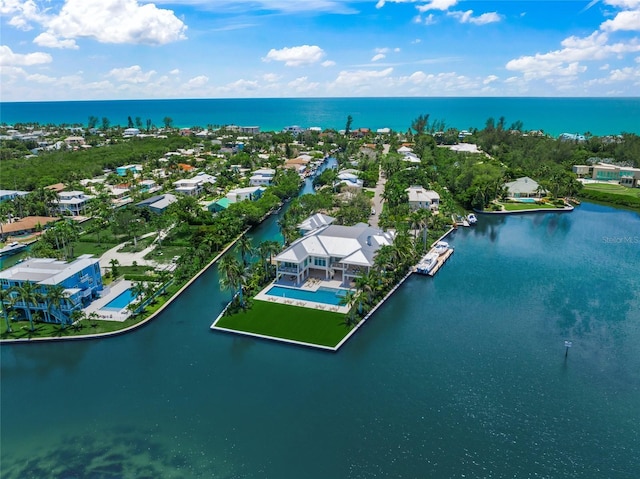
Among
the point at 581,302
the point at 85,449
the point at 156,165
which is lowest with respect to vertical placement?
the point at 85,449

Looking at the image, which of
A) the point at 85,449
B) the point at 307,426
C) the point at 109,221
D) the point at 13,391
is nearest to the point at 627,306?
the point at 307,426

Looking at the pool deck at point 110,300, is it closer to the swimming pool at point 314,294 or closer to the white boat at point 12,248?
the swimming pool at point 314,294

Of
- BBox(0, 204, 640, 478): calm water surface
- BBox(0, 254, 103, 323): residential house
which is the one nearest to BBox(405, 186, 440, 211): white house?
BBox(0, 204, 640, 478): calm water surface

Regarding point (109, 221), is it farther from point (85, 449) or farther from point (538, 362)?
point (538, 362)

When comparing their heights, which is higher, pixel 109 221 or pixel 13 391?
pixel 109 221

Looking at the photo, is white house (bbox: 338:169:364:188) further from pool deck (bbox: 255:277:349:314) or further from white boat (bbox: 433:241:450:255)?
pool deck (bbox: 255:277:349:314)

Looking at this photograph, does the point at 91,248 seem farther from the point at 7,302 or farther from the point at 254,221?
the point at 254,221

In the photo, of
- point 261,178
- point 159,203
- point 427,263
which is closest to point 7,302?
Result: point 159,203
